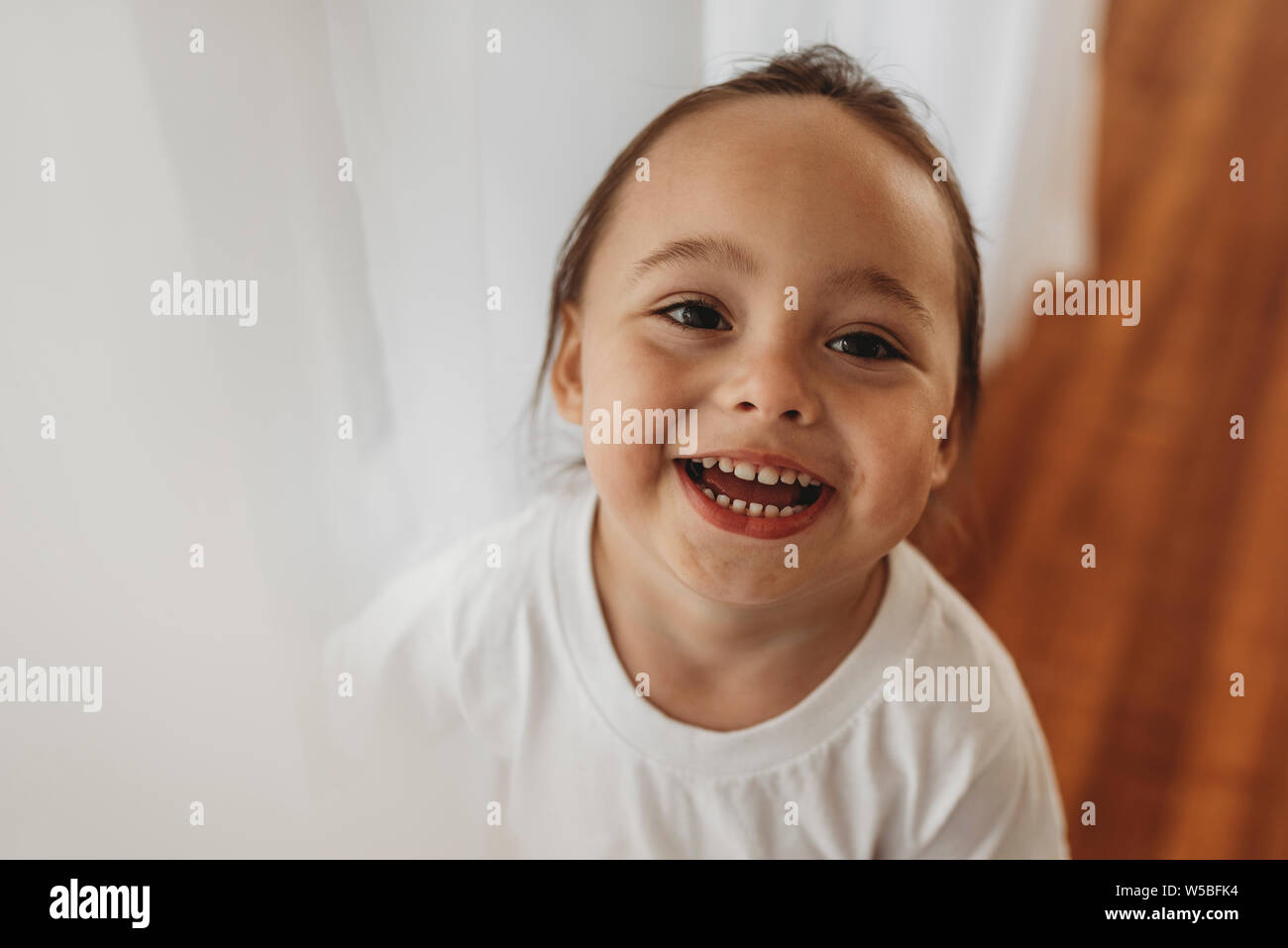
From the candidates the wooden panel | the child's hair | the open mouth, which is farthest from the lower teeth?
the wooden panel

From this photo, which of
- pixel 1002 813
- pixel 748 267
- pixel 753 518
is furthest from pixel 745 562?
pixel 1002 813

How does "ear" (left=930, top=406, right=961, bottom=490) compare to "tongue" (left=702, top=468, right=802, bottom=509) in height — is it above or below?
above

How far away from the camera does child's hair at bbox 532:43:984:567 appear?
505 mm

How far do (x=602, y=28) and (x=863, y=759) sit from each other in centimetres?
39

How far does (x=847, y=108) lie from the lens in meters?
0.49

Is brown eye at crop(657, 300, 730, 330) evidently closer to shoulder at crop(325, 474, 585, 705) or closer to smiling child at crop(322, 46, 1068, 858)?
smiling child at crop(322, 46, 1068, 858)

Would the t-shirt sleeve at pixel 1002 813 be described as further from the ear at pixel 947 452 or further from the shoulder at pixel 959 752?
the ear at pixel 947 452

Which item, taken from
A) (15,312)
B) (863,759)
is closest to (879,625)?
(863,759)

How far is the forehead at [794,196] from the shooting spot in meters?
0.46

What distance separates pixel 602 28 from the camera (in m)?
0.53

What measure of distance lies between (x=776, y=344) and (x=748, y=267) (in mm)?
34

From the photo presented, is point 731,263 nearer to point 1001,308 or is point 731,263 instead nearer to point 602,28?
point 602,28

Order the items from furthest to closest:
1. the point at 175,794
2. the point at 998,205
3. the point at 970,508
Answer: the point at 970,508, the point at 998,205, the point at 175,794

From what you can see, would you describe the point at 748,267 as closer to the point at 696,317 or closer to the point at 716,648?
the point at 696,317
